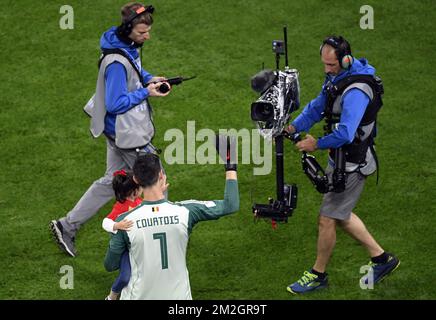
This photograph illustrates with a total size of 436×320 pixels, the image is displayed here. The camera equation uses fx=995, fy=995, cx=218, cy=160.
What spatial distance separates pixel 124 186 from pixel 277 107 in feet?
4.47

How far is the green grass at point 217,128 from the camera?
8.75 m

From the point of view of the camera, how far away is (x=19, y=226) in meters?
9.36

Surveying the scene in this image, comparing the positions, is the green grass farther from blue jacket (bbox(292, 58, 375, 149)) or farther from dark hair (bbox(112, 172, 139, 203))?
blue jacket (bbox(292, 58, 375, 149))

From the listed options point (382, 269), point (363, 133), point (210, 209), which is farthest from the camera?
point (382, 269)

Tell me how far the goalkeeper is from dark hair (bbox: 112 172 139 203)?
1.17 metres

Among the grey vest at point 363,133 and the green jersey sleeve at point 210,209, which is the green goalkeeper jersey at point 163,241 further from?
the grey vest at point 363,133

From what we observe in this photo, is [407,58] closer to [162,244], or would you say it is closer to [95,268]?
[95,268]

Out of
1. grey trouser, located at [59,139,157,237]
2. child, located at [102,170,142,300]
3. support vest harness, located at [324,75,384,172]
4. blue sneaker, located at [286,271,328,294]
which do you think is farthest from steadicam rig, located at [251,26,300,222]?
grey trouser, located at [59,139,157,237]

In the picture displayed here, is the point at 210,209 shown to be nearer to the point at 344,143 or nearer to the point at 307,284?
the point at 344,143

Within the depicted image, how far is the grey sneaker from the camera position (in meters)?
8.91

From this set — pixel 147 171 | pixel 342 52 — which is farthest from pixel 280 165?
pixel 147 171

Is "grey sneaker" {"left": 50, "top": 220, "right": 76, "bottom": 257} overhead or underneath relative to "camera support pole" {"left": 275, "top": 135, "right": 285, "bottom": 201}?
underneath

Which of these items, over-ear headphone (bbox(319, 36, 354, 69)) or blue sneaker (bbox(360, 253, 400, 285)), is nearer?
over-ear headphone (bbox(319, 36, 354, 69))

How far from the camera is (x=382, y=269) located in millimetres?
8555
